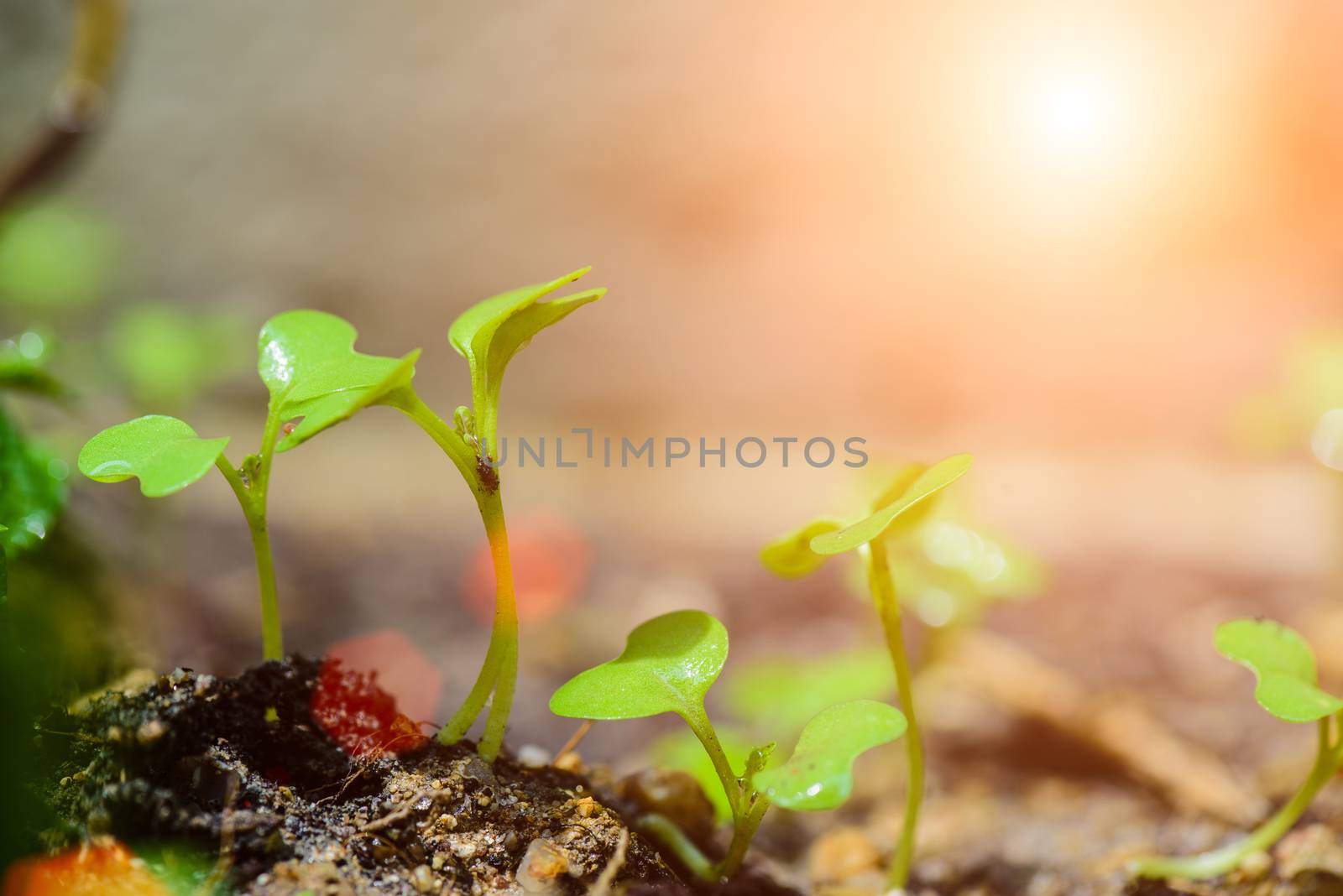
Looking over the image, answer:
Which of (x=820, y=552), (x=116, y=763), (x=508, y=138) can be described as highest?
(x=508, y=138)

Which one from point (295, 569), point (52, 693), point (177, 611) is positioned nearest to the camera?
point (52, 693)

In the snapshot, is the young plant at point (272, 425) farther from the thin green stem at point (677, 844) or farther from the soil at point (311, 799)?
the thin green stem at point (677, 844)

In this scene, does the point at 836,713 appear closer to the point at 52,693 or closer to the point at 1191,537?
the point at 52,693

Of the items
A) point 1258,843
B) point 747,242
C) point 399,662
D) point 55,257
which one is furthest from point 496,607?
point 55,257

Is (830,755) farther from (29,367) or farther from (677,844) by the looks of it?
(29,367)

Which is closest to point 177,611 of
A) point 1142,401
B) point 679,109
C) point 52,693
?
point 52,693

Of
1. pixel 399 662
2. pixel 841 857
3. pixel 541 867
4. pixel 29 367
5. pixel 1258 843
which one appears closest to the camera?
pixel 541 867
